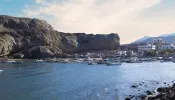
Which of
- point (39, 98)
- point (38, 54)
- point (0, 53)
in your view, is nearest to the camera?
point (39, 98)

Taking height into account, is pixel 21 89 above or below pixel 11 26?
below

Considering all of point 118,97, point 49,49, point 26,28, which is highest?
point 26,28

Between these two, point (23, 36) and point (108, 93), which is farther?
point (23, 36)

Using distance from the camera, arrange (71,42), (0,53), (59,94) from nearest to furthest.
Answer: (59,94)
(0,53)
(71,42)

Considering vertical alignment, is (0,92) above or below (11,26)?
below

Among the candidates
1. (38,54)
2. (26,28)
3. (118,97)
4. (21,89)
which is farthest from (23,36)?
(118,97)

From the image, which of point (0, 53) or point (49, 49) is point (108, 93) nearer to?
point (0, 53)

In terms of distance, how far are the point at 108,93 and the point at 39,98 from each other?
12.4 metres

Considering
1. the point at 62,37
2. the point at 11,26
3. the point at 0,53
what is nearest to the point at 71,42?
the point at 62,37

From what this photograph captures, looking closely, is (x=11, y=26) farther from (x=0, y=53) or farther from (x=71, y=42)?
(x=71, y=42)

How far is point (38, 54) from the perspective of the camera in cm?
16012

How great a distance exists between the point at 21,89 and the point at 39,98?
360 inches

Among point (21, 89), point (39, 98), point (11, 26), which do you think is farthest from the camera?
point (11, 26)

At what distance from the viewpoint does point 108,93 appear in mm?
50938
